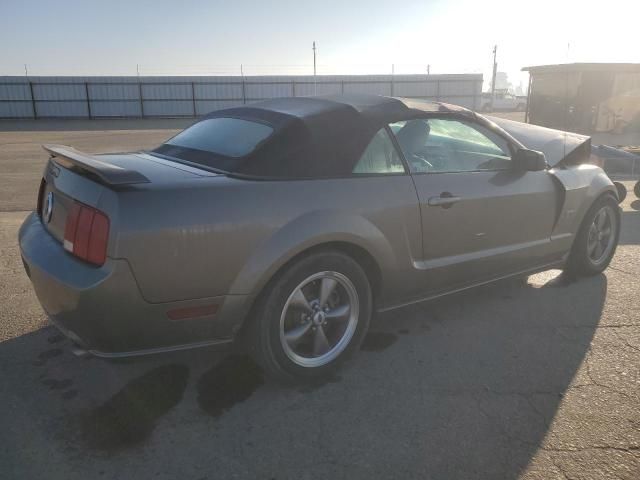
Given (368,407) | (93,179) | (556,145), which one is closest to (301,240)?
(368,407)

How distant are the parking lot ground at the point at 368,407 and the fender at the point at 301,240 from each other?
0.65 m

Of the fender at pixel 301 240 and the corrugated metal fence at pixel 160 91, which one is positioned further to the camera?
the corrugated metal fence at pixel 160 91

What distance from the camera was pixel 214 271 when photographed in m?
2.52

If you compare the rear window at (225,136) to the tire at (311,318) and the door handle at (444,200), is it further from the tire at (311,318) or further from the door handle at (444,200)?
the door handle at (444,200)

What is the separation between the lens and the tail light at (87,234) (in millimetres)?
2377

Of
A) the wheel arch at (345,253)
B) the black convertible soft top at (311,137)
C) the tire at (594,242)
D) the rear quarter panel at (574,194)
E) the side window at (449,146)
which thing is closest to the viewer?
the wheel arch at (345,253)

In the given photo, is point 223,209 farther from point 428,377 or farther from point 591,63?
point 591,63

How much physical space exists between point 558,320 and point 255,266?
7.78 ft

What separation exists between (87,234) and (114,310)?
38 cm

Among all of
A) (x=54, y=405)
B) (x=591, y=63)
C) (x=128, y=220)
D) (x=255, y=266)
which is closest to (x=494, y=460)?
(x=255, y=266)

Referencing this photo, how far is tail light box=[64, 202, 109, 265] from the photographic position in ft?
7.80

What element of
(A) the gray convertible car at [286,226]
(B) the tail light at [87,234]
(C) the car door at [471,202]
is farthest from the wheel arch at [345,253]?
(B) the tail light at [87,234]

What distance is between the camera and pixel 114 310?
2.37m

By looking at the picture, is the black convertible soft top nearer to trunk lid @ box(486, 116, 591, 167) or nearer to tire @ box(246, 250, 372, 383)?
tire @ box(246, 250, 372, 383)
